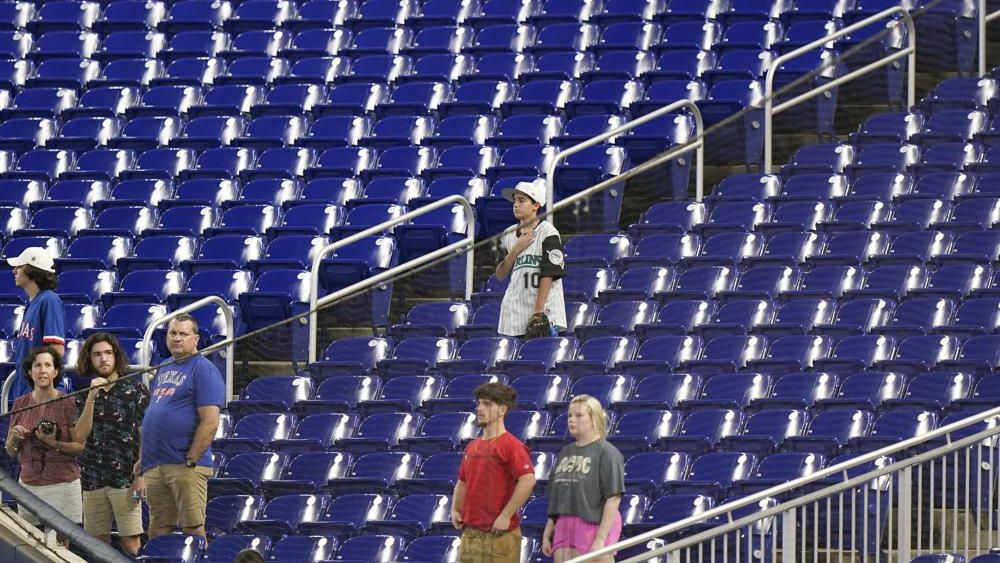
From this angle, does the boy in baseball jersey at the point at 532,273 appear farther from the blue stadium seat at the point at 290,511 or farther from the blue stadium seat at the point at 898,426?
the blue stadium seat at the point at 898,426

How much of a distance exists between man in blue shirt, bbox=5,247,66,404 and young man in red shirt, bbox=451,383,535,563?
3254 millimetres

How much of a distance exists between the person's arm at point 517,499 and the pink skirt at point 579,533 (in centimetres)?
19

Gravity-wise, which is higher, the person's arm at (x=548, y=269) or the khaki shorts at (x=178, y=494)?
the person's arm at (x=548, y=269)

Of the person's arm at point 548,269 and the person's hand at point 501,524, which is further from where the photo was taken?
the person's arm at point 548,269

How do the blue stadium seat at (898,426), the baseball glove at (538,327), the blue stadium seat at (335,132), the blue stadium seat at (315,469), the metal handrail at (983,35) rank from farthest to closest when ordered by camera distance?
1. the blue stadium seat at (335,132)
2. the metal handrail at (983,35)
3. the baseball glove at (538,327)
4. the blue stadium seat at (315,469)
5. the blue stadium seat at (898,426)

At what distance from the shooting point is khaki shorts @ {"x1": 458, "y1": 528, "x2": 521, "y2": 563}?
8.55 m

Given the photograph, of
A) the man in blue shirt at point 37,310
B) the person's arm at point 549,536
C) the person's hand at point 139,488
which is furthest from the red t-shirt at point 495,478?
the man in blue shirt at point 37,310

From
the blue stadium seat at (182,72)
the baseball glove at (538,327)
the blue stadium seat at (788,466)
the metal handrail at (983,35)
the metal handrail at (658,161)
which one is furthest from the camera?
the blue stadium seat at (182,72)

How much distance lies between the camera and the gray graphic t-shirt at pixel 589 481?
838 cm

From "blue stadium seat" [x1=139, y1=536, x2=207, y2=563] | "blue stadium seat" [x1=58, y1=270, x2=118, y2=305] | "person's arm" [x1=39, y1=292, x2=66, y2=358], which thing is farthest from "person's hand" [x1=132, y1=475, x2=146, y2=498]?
"blue stadium seat" [x1=58, y1=270, x2=118, y2=305]

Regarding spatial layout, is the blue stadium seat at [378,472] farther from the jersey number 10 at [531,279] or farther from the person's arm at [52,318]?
the person's arm at [52,318]

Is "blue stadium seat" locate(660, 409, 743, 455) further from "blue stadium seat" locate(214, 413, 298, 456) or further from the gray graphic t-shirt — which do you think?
"blue stadium seat" locate(214, 413, 298, 456)

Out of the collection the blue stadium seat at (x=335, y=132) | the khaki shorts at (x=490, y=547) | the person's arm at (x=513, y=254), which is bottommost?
the khaki shorts at (x=490, y=547)

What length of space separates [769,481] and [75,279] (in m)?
6.56
